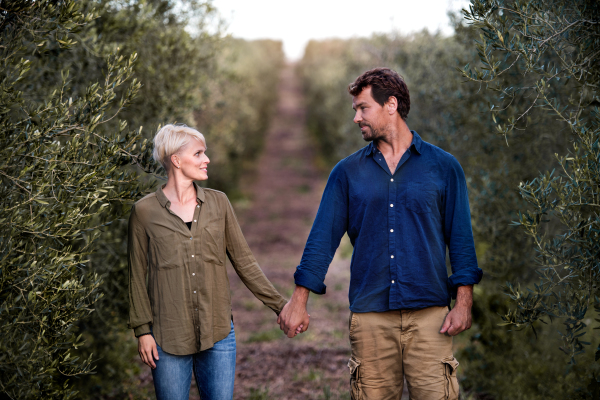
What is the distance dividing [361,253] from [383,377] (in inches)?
34.2

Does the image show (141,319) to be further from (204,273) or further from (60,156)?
(60,156)

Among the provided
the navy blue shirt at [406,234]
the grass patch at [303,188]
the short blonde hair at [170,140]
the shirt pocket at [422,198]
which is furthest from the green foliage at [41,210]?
the grass patch at [303,188]

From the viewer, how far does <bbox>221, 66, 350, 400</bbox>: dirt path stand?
664cm

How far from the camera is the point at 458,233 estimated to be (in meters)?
3.60

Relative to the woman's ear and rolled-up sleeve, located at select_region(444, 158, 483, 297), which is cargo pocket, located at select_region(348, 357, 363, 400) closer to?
rolled-up sleeve, located at select_region(444, 158, 483, 297)

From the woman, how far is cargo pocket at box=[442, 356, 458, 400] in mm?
1426

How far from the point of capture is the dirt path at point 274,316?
664cm

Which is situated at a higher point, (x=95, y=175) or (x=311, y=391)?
(x=95, y=175)

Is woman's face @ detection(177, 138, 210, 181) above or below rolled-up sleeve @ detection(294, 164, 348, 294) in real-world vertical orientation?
above

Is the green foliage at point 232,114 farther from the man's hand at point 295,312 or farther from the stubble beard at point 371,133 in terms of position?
the man's hand at point 295,312

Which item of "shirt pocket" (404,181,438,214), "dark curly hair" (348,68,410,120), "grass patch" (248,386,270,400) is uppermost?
"dark curly hair" (348,68,410,120)

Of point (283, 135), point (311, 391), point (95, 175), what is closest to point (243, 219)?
point (311, 391)

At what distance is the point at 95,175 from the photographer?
362 centimetres

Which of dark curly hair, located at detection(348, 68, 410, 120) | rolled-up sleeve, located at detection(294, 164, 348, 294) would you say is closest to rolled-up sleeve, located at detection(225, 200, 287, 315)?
rolled-up sleeve, located at detection(294, 164, 348, 294)
